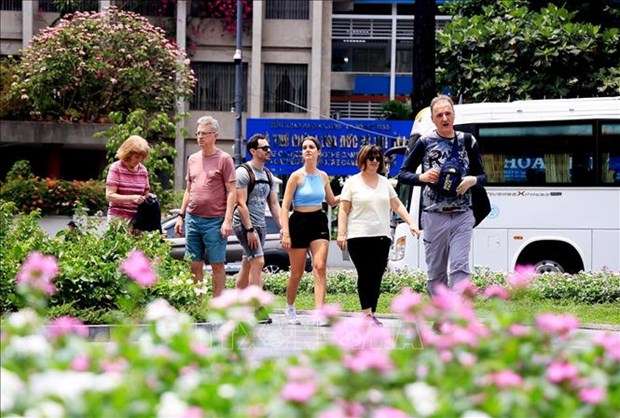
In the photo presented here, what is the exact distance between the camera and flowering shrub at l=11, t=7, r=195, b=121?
39094 millimetres

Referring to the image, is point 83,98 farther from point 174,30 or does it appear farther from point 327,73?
point 327,73

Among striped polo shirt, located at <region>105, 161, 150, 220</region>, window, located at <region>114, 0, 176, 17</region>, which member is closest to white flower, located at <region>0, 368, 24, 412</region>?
striped polo shirt, located at <region>105, 161, 150, 220</region>

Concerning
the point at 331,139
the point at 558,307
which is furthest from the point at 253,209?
the point at 331,139

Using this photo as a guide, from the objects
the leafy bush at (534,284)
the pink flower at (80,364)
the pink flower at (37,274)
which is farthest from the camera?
the leafy bush at (534,284)

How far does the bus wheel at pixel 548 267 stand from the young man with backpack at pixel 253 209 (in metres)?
8.78

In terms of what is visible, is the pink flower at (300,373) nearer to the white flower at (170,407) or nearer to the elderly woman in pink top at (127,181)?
the white flower at (170,407)

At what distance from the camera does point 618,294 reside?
58.8ft

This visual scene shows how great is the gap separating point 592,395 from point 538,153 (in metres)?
18.5

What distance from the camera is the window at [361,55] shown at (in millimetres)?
49406

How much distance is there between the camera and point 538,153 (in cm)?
2217

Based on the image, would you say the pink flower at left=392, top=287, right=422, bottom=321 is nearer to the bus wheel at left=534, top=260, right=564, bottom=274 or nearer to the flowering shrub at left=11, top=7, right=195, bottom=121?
the bus wheel at left=534, top=260, right=564, bottom=274

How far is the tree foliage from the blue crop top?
590 inches

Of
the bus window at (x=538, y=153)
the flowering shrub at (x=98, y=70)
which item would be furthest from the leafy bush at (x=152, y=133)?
the bus window at (x=538, y=153)

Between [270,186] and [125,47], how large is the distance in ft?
87.9
